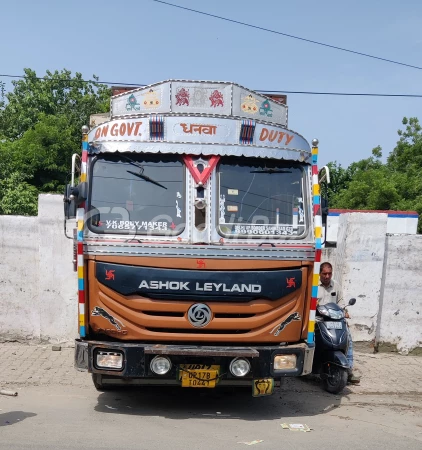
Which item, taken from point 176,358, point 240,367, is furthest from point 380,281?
point 176,358

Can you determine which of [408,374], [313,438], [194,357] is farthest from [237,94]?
[408,374]

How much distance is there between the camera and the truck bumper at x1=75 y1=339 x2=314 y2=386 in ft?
18.2

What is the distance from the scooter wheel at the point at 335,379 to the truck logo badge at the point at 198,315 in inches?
91.5

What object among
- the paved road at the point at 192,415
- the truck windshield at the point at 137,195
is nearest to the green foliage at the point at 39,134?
the paved road at the point at 192,415

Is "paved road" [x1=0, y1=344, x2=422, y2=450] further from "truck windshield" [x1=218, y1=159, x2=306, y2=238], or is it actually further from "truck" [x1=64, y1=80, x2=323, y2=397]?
"truck windshield" [x1=218, y1=159, x2=306, y2=238]

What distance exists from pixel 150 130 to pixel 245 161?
38.6 inches

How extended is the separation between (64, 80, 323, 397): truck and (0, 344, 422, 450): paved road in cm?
43

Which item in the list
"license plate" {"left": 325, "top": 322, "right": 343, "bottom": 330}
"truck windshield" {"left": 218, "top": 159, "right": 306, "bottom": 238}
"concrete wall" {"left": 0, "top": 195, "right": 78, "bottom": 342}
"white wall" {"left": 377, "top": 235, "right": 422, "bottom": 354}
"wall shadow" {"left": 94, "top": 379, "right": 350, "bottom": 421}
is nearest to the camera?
"truck windshield" {"left": 218, "top": 159, "right": 306, "bottom": 238}

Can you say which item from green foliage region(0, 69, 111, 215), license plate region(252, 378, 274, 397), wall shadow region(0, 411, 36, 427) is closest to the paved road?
wall shadow region(0, 411, 36, 427)

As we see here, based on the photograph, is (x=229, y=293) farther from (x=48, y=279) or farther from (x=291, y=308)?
(x=48, y=279)

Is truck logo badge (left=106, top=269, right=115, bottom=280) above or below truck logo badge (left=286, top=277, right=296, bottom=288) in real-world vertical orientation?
above

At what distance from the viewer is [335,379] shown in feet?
23.6

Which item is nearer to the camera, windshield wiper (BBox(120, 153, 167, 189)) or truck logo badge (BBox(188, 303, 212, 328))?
truck logo badge (BBox(188, 303, 212, 328))

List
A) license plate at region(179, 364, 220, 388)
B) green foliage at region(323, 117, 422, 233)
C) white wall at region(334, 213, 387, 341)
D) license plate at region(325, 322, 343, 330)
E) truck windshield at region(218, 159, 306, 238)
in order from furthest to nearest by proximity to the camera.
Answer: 1. green foliage at region(323, 117, 422, 233)
2. white wall at region(334, 213, 387, 341)
3. license plate at region(325, 322, 343, 330)
4. truck windshield at region(218, 159, 306, 238)
5. license plate at region(179, 364, 220, 388)
